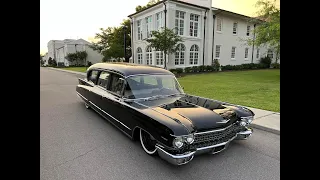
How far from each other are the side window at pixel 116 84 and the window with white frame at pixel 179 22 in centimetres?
1683

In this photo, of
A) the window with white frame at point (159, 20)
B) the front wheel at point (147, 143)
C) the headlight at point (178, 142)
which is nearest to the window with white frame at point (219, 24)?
the window with white frame at point (159, 20)

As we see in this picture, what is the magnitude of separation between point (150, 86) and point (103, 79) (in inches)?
71.3

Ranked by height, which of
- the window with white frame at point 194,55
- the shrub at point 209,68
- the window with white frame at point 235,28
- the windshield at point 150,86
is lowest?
the windshield at point 150,86

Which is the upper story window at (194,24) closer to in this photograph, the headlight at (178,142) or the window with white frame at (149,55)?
the window with white frame at (149,55)

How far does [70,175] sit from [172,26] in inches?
758

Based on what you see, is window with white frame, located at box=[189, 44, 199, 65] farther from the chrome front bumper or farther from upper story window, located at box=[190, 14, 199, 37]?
the chrome front bumper

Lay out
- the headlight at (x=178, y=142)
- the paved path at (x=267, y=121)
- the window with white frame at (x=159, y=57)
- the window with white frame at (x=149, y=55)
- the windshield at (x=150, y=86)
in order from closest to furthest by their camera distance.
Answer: the headlight at (x=178, y=142) < the windshield at (x=150, y=86) < the paved path at (x=267, y=121) < the window with white frame at (x=159, y=57) < the window with white frame at (x=149, y=55)

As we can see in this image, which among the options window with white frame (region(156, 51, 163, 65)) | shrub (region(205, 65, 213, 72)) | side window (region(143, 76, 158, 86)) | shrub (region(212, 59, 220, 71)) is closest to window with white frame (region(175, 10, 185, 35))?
window with white frame (region(156, 51, 163, 65))

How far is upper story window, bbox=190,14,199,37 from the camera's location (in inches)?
889

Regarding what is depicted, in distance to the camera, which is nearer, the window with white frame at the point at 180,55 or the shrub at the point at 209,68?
the window with white frame at the point at 180,55

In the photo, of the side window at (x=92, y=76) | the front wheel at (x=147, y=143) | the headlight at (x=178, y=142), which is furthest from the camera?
the side window at (x=92, y=76)

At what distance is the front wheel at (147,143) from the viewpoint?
3.69m
